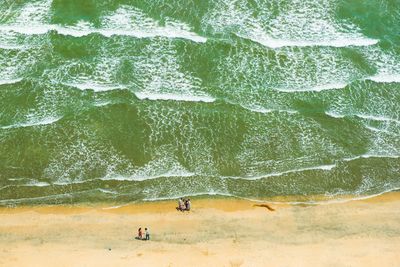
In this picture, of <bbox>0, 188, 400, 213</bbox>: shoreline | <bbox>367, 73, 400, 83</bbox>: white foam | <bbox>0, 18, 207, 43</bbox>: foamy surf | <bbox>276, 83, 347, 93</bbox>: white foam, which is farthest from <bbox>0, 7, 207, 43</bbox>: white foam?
<bbox>0, 188, 400, 213</bbox>: shoreline

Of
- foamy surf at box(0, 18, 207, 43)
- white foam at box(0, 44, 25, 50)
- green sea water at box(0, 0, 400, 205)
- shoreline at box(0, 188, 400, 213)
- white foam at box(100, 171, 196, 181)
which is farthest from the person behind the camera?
Result: foamy surf at box(0, 18, 207, 43)

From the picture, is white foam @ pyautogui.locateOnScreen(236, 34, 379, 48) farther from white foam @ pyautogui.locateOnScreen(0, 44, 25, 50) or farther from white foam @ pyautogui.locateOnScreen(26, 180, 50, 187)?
white foam @ pyautogui.locateOnScreen(26, 180, 50, 187)

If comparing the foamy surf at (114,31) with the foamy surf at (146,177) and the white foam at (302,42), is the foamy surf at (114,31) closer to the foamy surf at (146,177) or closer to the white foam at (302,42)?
the white foam at (302,42)

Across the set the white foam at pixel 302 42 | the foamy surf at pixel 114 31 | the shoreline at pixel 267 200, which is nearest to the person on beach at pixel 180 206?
the shoreline at pixel 267 200

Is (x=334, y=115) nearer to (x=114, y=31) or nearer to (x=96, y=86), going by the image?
(x=96, y=86)

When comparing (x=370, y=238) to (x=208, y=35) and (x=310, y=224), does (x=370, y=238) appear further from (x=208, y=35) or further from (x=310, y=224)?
(x=208, y=35)

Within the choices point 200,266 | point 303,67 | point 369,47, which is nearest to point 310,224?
point 200,266
